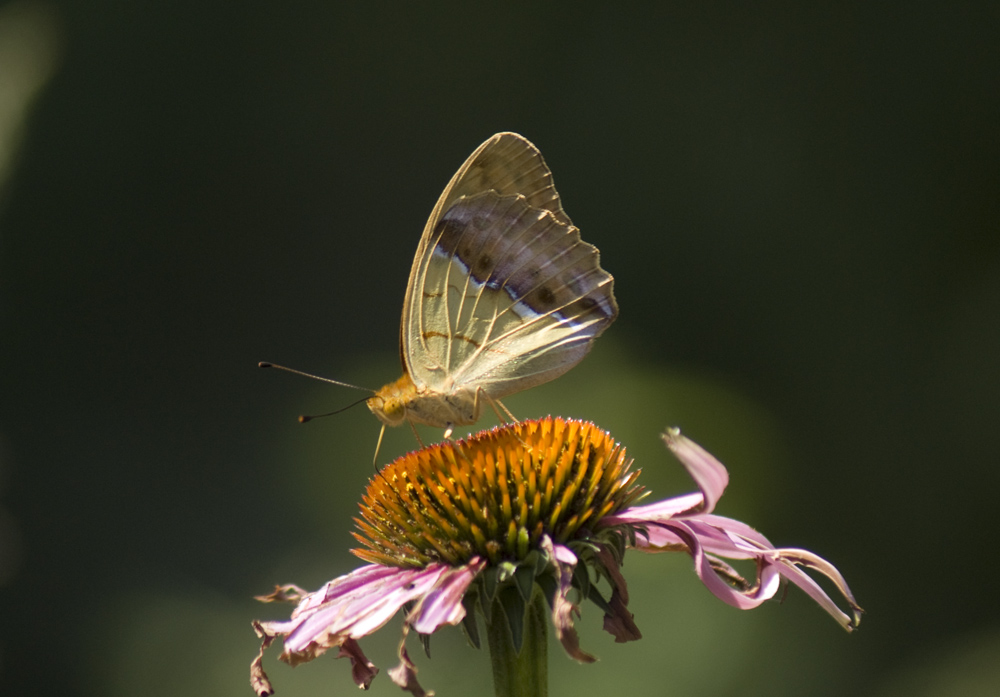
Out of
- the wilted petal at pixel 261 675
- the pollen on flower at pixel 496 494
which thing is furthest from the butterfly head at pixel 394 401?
the wilted petal at pixel 261 675

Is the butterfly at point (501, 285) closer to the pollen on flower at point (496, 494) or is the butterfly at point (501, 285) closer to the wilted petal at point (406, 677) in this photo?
the pollen on flower at point (496, 494)

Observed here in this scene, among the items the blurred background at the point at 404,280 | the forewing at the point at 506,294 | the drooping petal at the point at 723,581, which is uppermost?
the forewing at the point at 506,294

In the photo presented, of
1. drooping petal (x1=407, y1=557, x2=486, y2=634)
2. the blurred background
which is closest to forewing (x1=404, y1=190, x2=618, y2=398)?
drooping petal (x1=407, y1=557, x2=486, y2=634)

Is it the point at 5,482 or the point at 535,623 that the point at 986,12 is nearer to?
the point at 535,623

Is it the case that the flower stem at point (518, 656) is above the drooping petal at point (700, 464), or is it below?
below

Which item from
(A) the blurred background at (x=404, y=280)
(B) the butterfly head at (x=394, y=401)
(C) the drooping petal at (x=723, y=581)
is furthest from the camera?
(A) the blurred background at (x=404, y=280)

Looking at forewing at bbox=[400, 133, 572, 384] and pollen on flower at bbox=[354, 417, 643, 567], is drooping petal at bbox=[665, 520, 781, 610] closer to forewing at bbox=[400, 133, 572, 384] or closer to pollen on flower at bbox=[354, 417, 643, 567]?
pollen on flower at bbox=[354, 417, 643, 567]

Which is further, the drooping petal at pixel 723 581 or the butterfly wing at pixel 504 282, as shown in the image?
the butterfly wing at pixel 504 282
